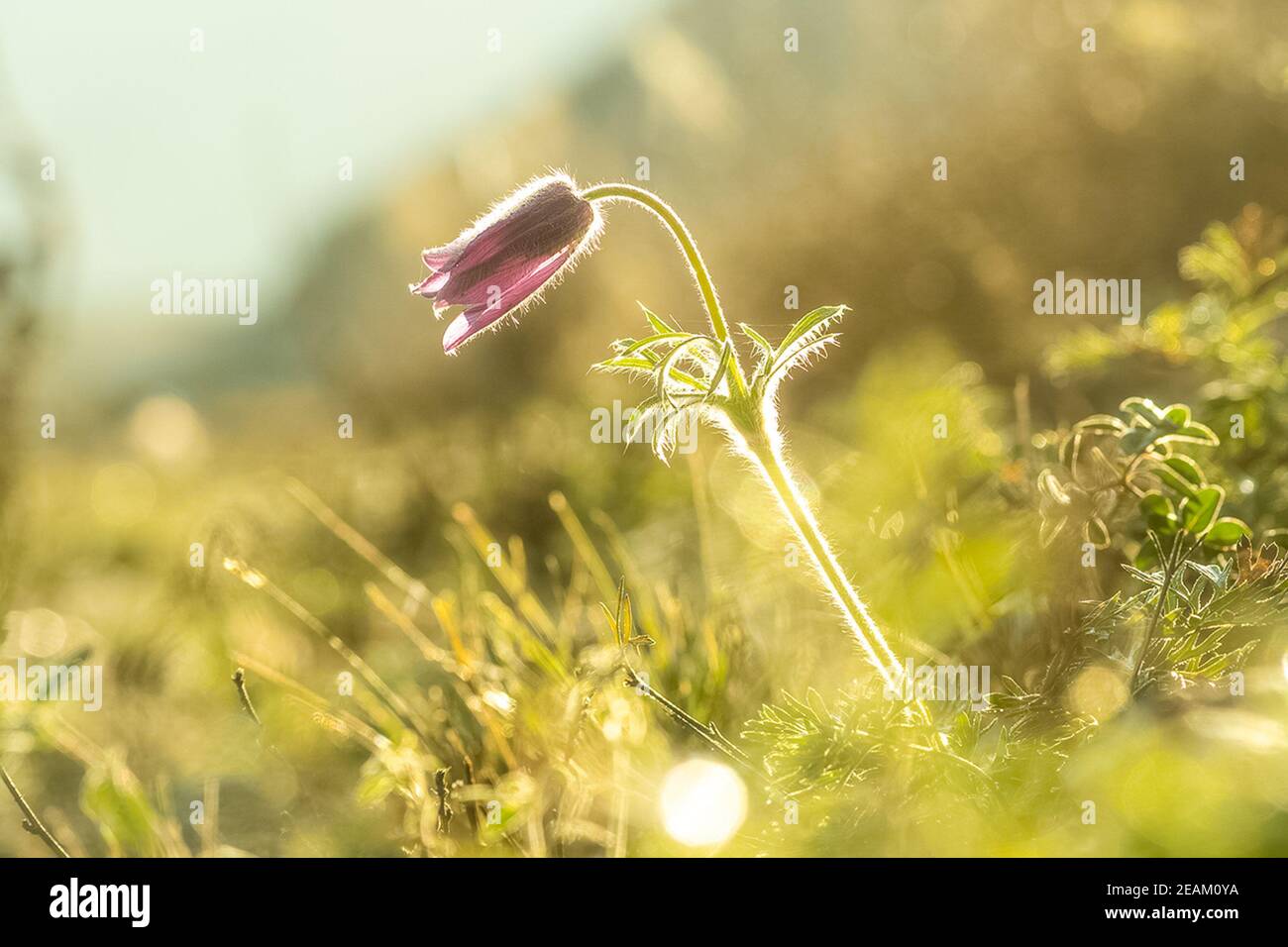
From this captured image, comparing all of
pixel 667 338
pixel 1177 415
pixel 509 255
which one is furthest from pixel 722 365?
pixel 1177 415

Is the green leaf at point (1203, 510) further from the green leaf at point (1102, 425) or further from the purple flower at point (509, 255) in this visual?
the purple flower at point (509, 255)

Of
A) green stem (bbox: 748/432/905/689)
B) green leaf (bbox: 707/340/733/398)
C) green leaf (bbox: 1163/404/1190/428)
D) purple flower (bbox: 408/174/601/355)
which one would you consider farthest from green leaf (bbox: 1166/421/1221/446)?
purple flower (bbox: 408/174/601/355)

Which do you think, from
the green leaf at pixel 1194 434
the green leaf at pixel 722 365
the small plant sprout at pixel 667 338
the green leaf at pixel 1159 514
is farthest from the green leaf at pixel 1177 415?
the green leaf at pixel 722 365

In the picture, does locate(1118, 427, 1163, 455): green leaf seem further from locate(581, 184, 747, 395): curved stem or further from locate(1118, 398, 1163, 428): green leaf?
locate(581, 184, 747, 395): curved stem

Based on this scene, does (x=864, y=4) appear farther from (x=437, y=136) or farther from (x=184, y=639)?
(x=184, y=639)

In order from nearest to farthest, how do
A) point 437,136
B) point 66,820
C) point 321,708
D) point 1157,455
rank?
point 1157,455 → point 321,708 → point 66,820 → point 437,136

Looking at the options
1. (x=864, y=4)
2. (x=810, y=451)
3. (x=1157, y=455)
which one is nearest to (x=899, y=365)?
(x=810, y=451)

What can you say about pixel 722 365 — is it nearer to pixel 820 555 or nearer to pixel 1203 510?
pixel 820 555
